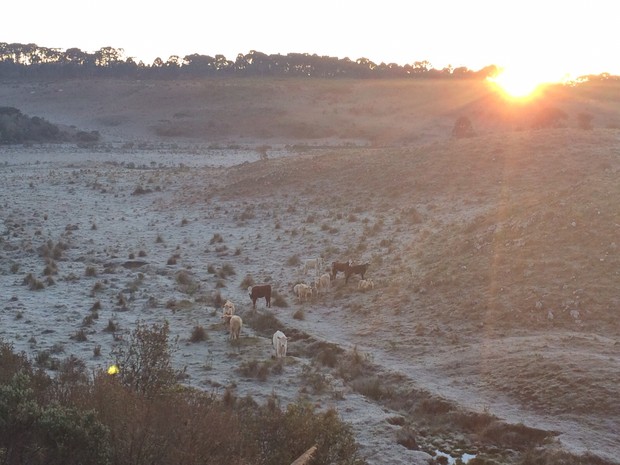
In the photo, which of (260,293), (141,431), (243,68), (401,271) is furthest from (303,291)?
(243,68)

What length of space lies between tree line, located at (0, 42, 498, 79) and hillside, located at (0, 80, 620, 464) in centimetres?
10019

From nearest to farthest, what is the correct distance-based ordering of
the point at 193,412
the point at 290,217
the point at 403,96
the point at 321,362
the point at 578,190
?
the point at 193,412 < the point at 321,362 < the point at 578,190 < the point at 290,217 < the point at 403,96

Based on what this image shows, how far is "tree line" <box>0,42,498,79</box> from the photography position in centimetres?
15912

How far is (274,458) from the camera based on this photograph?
9.48 m

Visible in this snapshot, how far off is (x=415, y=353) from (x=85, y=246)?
20.9 m

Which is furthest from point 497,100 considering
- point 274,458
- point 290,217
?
point 274,458

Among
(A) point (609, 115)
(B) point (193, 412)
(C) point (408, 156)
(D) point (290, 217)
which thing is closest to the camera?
(B) point (193, 412)

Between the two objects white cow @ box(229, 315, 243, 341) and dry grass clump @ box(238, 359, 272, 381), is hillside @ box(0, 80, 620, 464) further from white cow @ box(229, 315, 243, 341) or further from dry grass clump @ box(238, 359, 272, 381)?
white cow @ box(229, 315, 243, 341)

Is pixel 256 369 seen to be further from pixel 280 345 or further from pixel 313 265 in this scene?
pixel 313 265

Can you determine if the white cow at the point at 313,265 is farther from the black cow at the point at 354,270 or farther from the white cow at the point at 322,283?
the white cow at the point at 322,283

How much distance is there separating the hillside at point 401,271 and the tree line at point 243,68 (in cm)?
10019

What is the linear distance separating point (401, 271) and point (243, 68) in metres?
145

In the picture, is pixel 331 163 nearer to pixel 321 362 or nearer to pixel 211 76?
pixel 321 362

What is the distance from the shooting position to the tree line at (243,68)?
15912 centimetres
